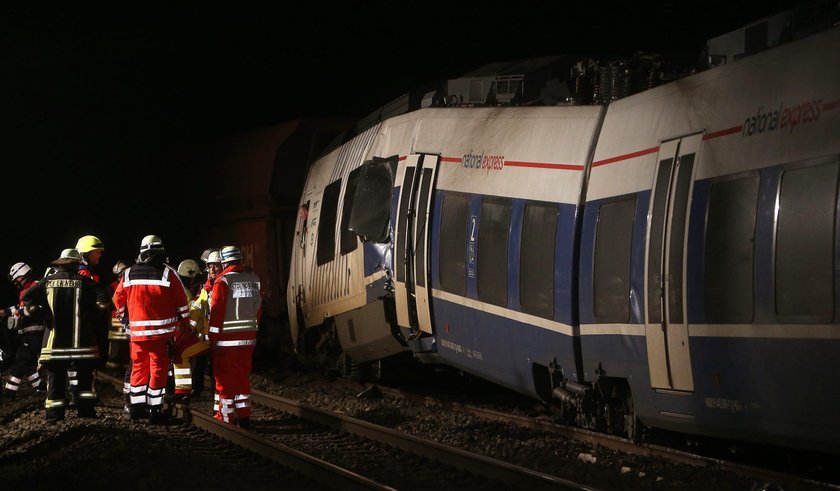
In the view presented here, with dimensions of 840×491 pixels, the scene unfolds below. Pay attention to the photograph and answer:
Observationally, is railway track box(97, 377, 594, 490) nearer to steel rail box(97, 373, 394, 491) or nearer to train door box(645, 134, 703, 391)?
steel rail box(97, 373, 394, 491)

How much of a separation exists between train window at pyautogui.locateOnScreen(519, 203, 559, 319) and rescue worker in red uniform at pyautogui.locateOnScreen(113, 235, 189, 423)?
3.61 meters

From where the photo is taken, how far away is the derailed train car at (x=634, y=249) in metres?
6.30

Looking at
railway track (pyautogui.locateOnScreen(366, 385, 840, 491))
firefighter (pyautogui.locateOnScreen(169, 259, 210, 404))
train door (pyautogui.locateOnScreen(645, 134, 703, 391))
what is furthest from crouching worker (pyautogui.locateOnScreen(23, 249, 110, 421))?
train door (pyautogui.locateOnScreen(645, 134, 703, 391))

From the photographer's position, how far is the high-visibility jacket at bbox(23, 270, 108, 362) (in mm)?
11312

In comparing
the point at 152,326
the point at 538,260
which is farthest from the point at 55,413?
the point at 538,260

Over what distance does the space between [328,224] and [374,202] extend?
7.56ft

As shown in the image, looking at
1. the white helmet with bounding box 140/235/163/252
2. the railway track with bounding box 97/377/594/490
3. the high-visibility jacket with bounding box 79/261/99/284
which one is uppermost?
the white helmet with bounding box 140/235/163/252

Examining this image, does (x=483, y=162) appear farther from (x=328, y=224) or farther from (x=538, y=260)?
(x=328, y=224)

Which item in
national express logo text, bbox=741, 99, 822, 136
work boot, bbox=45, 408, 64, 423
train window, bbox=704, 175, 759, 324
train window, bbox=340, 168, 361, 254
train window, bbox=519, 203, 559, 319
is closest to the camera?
national express logo text, bbox=741, 99, 822, 136

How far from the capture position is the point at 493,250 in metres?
9.84

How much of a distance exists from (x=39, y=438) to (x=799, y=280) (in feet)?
24.7

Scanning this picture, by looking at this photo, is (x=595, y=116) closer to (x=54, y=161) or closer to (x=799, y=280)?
(x=799, y=280)

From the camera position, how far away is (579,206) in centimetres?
864

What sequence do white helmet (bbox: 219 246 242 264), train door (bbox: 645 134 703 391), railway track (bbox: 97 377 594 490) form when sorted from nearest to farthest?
train door (bbox: 645 134 703 391), railway track (bbox: 97 377 594 490), white helmet (bbox: 219 246 242 264)
